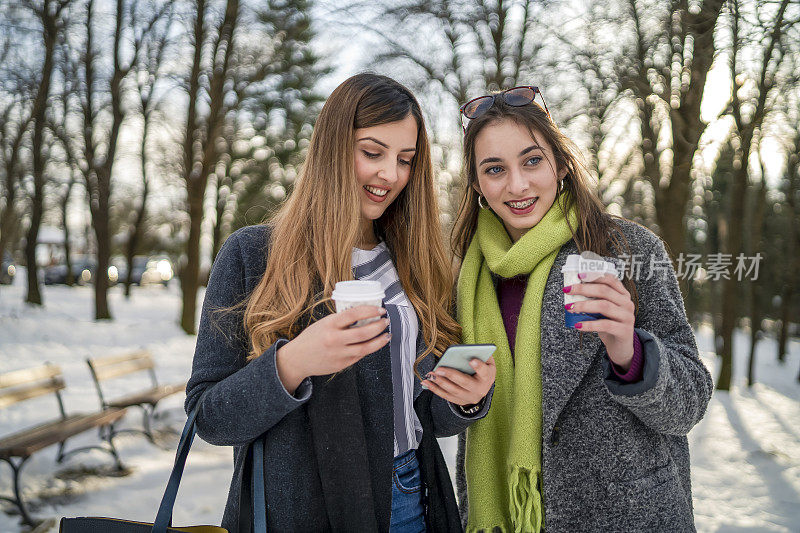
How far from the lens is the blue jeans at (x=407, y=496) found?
72.8 inches

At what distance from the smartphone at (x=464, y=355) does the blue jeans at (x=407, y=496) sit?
1.40 ft

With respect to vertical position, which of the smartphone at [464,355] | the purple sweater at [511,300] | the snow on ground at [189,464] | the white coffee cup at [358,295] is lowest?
the snow on ground at [189,464]

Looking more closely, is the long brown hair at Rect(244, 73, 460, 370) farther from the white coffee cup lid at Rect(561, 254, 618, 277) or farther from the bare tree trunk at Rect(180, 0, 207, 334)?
the bare tree trunk at Rect(180, 0, 207, 334)

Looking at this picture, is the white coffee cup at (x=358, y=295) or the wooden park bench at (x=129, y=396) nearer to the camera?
the white coffee cup at (x=358, y=295)

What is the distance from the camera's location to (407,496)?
6.17 ft

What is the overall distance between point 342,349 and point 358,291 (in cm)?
17

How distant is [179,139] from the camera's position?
17797 millimetres

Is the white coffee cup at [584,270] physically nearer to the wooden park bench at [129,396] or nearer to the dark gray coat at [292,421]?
Answer: the dark gray coat at [292,421]

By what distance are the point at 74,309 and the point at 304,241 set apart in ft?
63.5

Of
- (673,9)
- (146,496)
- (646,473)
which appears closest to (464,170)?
(646,473)

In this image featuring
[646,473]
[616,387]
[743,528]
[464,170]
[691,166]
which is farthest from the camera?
[691,166]

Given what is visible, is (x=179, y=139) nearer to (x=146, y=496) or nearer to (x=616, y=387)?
(x=146, y=496)

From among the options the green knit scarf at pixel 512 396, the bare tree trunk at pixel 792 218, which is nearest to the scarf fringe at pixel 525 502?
the green knit scarf at pixel 512 396

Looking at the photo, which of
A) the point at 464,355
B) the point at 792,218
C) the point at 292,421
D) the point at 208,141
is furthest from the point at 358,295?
the point at 792,218
